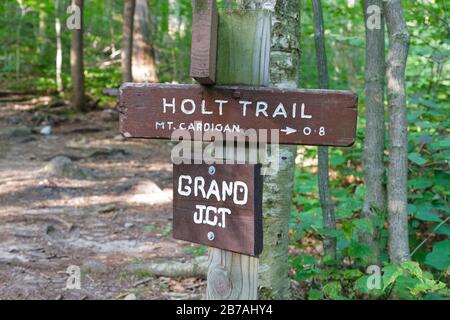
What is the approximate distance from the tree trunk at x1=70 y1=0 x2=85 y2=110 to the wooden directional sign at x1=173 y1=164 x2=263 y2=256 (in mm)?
10328

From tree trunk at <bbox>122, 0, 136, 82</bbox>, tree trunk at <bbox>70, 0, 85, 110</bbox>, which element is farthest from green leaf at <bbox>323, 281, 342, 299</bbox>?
tree trunk at <bbox>70, 0, 85, 110</bbox>

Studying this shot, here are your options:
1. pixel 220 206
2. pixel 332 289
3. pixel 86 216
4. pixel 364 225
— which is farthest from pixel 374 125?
pixel 86 216

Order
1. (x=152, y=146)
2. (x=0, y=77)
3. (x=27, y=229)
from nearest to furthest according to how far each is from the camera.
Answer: (x=27, y=229), (x=152, y=146), (x=0, y=77)

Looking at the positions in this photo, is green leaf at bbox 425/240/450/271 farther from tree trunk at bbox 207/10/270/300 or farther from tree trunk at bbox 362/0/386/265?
tree trunk at bbox 207/10/270/300

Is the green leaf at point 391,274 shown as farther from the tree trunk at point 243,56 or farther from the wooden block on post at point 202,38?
the wooden block on post at point 202,38

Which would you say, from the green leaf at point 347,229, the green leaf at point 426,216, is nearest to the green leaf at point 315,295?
the green leaf at point 347,229

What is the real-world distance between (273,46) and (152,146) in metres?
8.47

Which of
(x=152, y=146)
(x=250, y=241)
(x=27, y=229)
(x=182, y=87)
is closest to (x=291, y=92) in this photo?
(x=182, y=87)

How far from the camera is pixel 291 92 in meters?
2.04

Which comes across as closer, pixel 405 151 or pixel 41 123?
pixel 405 151

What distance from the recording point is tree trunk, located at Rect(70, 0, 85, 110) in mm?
11812

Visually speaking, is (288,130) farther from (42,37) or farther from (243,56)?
(42,37)

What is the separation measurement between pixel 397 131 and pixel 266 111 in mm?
1788

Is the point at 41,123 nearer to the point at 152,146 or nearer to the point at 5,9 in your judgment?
the point at 152,146
